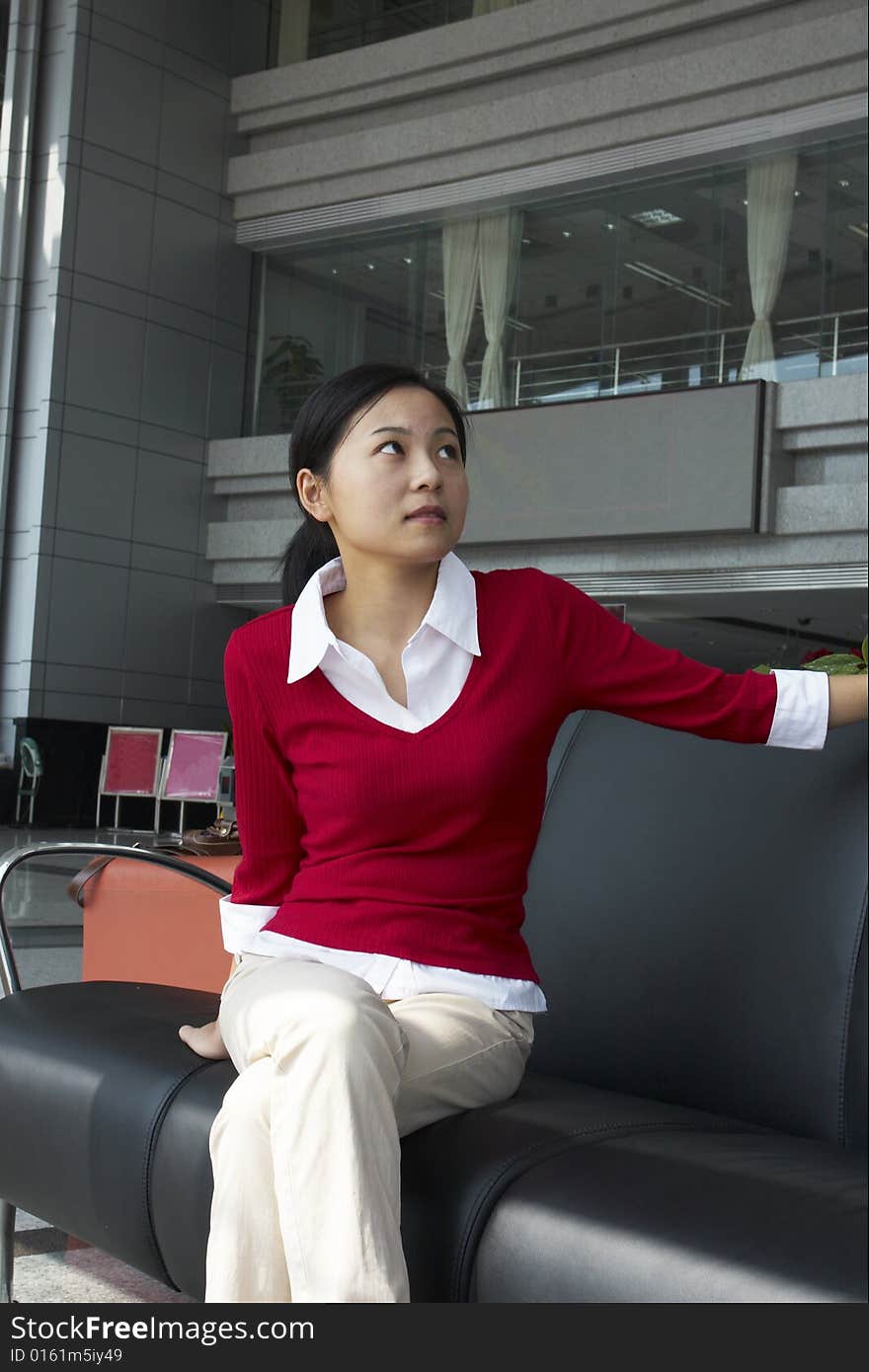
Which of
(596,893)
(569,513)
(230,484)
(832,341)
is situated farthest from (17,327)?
(596,893)

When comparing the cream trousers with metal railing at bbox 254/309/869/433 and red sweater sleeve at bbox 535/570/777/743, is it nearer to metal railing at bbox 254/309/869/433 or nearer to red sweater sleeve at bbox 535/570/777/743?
red sweater sleeve at bbox 535/570/777/743

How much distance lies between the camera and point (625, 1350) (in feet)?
4.40

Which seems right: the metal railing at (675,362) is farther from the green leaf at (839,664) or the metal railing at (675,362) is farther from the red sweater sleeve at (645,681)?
the red sweater sleeve at (645,681)

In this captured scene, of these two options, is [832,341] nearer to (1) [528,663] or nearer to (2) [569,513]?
(2) [569,513]

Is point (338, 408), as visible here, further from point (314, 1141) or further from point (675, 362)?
point (675, 362)

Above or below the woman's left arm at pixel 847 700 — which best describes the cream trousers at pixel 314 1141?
below

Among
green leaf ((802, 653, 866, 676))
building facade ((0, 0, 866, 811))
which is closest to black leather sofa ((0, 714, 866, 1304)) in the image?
green leaf ((802, 653, 866, 676))

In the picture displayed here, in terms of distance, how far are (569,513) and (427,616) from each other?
11733mm

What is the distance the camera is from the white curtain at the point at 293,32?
1625 cm

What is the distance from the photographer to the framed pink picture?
13773mm

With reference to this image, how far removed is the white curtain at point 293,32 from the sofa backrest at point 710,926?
15.8 metres

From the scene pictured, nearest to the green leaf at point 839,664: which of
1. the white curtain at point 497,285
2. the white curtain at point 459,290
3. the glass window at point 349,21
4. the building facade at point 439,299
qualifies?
the building facade at point 439,299

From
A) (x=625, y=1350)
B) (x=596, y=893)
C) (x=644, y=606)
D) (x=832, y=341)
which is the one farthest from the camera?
(x=644, y=606)

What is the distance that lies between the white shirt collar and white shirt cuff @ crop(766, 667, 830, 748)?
1.35ft
